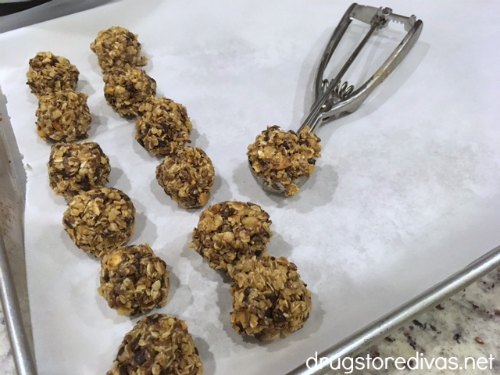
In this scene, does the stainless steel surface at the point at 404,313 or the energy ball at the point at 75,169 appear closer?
the stainless steel surface at the point at 404,313

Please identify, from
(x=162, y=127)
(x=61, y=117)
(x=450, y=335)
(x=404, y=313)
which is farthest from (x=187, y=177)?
(x=450, y=335)

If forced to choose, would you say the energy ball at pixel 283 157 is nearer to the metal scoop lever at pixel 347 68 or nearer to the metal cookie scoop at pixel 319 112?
the metal cookie scoop at pixel 319 112

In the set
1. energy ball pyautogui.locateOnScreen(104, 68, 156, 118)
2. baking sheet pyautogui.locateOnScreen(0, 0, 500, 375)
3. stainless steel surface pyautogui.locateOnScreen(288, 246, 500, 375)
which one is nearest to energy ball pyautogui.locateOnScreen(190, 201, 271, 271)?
baking sheet pyautogui.locateOnScreen(0, 0, 500, 375)

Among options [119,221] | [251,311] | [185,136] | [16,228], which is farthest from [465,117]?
[16,228]

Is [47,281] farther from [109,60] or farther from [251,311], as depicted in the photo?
[109,60]

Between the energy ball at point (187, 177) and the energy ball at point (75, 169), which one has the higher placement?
the energy ball at point (187, 177)

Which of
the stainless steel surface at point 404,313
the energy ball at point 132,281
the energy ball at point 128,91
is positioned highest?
the stainless steel surface at point 404,313

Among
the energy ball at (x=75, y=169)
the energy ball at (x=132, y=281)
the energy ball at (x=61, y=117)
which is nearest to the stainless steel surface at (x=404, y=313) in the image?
the energy ball at (x=132, y=281)
